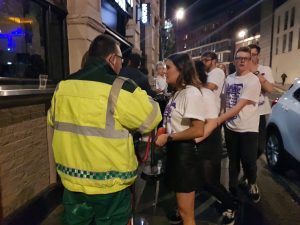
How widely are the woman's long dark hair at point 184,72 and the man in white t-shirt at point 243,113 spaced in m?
1.12

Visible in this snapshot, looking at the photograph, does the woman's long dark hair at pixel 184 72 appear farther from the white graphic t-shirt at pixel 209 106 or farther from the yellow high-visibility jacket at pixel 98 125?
the yellow high-visibility jacket at pixel 98 125

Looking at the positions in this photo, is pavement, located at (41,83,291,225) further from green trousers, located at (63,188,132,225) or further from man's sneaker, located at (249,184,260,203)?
green trousers, located at (63,188,132,225)

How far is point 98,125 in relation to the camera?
179cm

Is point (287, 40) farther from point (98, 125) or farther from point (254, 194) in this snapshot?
point (98, 125)

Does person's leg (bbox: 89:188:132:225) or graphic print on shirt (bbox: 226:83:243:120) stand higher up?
graphic print on shirt (bbox: 226:83:243:120)

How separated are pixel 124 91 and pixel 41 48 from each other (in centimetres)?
303

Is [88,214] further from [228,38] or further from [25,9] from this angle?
[228,38]

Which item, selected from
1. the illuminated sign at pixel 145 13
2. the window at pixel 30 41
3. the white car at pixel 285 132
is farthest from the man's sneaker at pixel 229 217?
the illuminated sign at pixel 145 13

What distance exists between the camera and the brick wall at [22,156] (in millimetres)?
3133

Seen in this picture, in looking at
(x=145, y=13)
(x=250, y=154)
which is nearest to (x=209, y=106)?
(x=250, y=154)

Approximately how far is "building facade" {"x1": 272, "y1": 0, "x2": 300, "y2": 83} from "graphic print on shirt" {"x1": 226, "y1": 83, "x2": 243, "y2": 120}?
30.0 m

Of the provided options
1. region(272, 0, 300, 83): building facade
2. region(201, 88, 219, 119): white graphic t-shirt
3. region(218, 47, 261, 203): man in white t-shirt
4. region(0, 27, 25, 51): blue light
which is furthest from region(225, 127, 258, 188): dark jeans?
region(272, 0, 300, 83): building facade

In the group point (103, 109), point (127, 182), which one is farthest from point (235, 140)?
point (103, 109)

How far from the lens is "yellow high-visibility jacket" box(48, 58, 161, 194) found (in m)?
1.77
